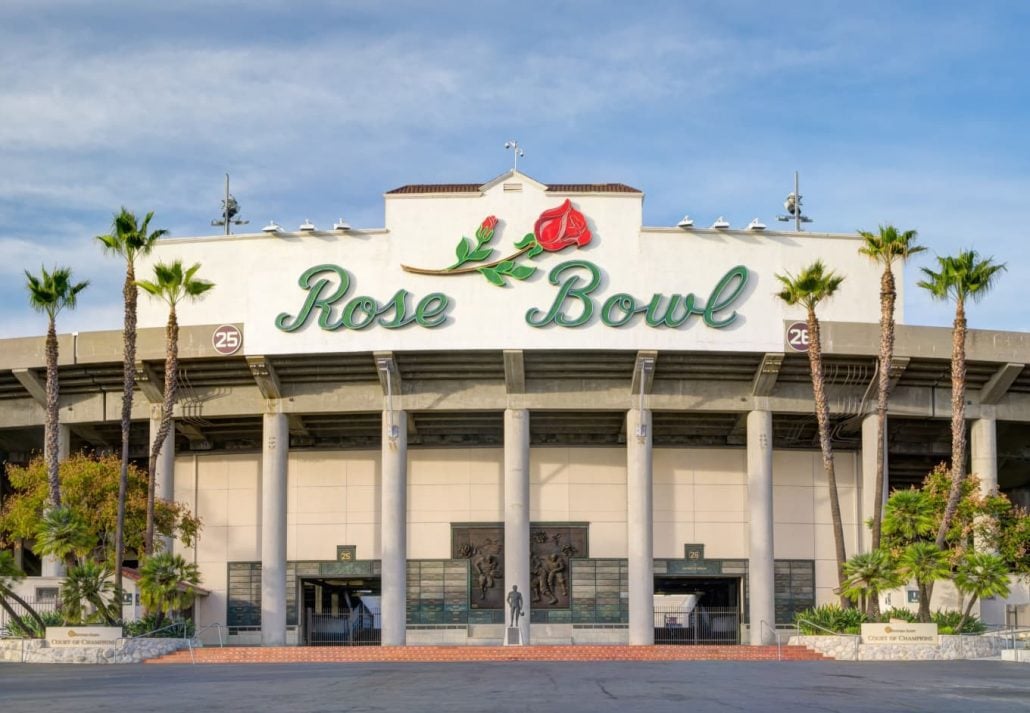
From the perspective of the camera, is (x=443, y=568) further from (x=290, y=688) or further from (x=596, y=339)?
(x=290, y=688)

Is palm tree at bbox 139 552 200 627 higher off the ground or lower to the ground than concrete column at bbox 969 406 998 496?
lower

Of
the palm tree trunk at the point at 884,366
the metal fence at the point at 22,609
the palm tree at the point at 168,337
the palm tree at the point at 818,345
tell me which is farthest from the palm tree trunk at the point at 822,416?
the metal fence at the point at 22,609

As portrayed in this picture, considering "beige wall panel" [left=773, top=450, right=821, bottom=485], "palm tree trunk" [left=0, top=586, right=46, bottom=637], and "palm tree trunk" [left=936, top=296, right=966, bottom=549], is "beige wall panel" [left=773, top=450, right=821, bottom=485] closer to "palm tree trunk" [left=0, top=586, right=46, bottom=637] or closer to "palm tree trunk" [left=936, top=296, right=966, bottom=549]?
"palm tree trunk" [left=936, top=296, right=966, bottom=549]

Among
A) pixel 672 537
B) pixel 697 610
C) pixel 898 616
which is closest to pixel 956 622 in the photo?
pixel 898 616

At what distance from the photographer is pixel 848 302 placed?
2297 inches

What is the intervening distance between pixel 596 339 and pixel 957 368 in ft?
42.0

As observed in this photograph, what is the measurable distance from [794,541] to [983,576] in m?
14.8

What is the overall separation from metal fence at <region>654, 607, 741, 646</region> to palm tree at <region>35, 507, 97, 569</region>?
78.1ft

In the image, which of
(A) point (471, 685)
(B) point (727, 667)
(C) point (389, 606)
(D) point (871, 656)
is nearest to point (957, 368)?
(D) point (871, 656)

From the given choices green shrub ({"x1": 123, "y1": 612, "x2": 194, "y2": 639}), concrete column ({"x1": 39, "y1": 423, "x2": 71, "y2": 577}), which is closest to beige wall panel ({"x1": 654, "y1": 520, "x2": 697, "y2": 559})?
green shrub ({"x1": 123, "y1": 612, "x2": 194, "y2": 639})

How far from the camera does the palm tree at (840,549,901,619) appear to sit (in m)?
48.6

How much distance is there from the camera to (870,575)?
159ft

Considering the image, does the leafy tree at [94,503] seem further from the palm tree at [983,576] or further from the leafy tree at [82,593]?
the palm tree at [983,576]

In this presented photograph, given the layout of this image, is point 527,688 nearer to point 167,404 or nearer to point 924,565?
point 924,565
